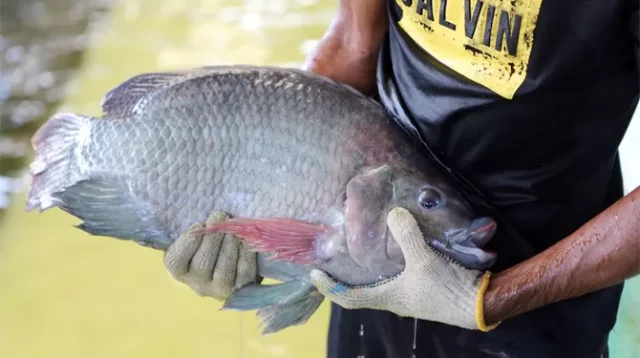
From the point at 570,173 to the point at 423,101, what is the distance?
9.8 inches

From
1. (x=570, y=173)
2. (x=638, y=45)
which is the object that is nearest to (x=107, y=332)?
(x=570, y=173)

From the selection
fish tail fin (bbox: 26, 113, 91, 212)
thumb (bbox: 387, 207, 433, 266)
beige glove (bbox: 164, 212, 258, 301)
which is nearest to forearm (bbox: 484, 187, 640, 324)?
thumb (bbox: 387, 207, 433, 266)

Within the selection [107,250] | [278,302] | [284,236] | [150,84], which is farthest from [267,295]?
[107,250]

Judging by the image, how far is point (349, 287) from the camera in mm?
1086

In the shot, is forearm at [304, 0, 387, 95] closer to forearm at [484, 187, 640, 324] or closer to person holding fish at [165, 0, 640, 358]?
person holding fish at [165, 0, 640, 358]

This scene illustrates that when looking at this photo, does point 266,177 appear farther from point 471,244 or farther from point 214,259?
point 471,244

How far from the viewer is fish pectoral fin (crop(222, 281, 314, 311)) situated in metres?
1.16

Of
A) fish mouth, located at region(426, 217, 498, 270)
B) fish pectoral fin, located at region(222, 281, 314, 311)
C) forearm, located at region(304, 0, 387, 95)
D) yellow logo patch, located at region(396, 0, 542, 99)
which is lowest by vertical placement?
fish pectoral fin, located at region(222, 281, 314, 311)

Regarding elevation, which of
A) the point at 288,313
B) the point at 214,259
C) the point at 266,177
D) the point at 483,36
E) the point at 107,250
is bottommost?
the point at 107,250

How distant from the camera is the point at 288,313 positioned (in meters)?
1.20

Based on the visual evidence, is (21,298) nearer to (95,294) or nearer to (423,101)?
(95,294)

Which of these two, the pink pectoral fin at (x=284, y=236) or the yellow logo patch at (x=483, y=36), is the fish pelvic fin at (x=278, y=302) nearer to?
the pink pectoral fin at (x=284, y=236)

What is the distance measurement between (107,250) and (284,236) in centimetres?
180

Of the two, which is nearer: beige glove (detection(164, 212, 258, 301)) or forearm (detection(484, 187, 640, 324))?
forearm (detection(484, 187, 640, 324))
